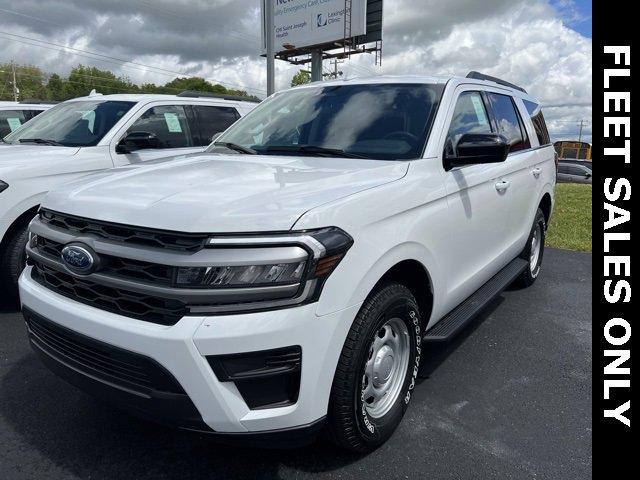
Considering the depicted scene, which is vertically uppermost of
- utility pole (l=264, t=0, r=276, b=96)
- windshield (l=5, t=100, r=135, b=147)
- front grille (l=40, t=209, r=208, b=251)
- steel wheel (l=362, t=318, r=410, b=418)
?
utility pole (l=264, t=0, r=276, b=96)

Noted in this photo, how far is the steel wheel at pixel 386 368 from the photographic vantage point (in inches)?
97.9

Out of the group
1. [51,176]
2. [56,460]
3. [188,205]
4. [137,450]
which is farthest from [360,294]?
[51,176]

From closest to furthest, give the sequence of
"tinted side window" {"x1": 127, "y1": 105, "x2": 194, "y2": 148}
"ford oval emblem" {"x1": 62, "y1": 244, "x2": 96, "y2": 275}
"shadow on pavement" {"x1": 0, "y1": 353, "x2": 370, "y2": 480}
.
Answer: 1. "ford oval emblem" {"x1": 62, "y1": 244, "x2": 96, "y2": 275}
2. "shadow on pavement" {"x1": 0, "y1": 353, "x2": 370, "y2": 480}
3. "tinted side window" {"x1": 127, "y1": 105, "x2": 194, "y2": 148}

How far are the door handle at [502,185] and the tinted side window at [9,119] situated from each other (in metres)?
8.42

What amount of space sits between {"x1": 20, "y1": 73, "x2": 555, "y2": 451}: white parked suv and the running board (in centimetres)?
2

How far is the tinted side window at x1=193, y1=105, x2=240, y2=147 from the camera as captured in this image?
6410 mm

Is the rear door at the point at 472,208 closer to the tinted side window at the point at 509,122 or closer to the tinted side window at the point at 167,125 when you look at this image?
the tinted side window at the point at 509,122

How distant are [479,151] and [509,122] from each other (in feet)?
6.02

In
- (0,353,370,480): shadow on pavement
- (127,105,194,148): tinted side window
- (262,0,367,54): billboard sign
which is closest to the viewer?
(0,353,370,480): shadow on pavement

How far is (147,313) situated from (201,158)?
1.48 metres

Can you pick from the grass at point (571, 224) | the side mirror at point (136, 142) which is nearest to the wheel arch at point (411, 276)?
the side mirror at point (136, 142)

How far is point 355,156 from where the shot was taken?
119 inches

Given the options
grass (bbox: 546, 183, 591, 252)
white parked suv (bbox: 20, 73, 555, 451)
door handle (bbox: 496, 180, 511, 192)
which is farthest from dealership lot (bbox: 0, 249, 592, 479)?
grass (bbox: 546, 183, 591, 252)

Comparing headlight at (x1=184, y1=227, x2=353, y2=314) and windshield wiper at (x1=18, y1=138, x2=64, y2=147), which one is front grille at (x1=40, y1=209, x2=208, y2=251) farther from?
windshield wiper at (x1=18, y1=138, x2=64, y2=147)
